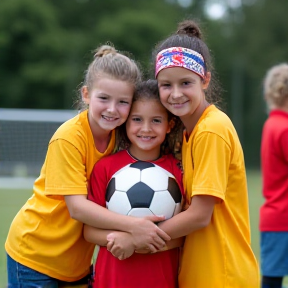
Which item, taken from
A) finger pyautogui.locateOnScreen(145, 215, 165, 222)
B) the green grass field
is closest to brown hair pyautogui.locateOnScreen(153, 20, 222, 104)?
finger pyautogui.locateOnScreen(145, 215, 165, 222)

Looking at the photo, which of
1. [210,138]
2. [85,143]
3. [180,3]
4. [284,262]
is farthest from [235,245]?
[180,3]

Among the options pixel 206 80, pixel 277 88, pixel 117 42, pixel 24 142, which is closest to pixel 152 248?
pixel 206 80

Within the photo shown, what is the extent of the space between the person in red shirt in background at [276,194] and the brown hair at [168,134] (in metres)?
2.08

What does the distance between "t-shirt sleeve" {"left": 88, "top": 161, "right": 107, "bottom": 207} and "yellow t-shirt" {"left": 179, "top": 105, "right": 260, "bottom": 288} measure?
0.47m

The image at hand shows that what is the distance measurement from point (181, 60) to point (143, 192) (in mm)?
759

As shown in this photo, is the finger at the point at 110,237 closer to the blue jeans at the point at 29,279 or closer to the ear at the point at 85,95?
the blue jeans at the point at 29,279

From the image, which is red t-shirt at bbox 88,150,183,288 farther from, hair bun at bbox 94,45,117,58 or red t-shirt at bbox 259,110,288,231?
red t-shirt at bbox 259,110,288,231

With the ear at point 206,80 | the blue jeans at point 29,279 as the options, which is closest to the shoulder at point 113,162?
the ear at point 206,80

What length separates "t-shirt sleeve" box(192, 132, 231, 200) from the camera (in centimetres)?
353

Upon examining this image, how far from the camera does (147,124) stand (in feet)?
12.4

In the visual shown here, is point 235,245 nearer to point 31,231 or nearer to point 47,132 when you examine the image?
point 31,231

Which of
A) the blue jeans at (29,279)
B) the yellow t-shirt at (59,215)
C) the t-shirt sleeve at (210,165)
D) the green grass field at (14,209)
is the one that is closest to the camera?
the t-shirt sleeve at (210,165)

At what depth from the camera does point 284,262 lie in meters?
5.74

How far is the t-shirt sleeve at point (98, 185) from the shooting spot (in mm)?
3775
